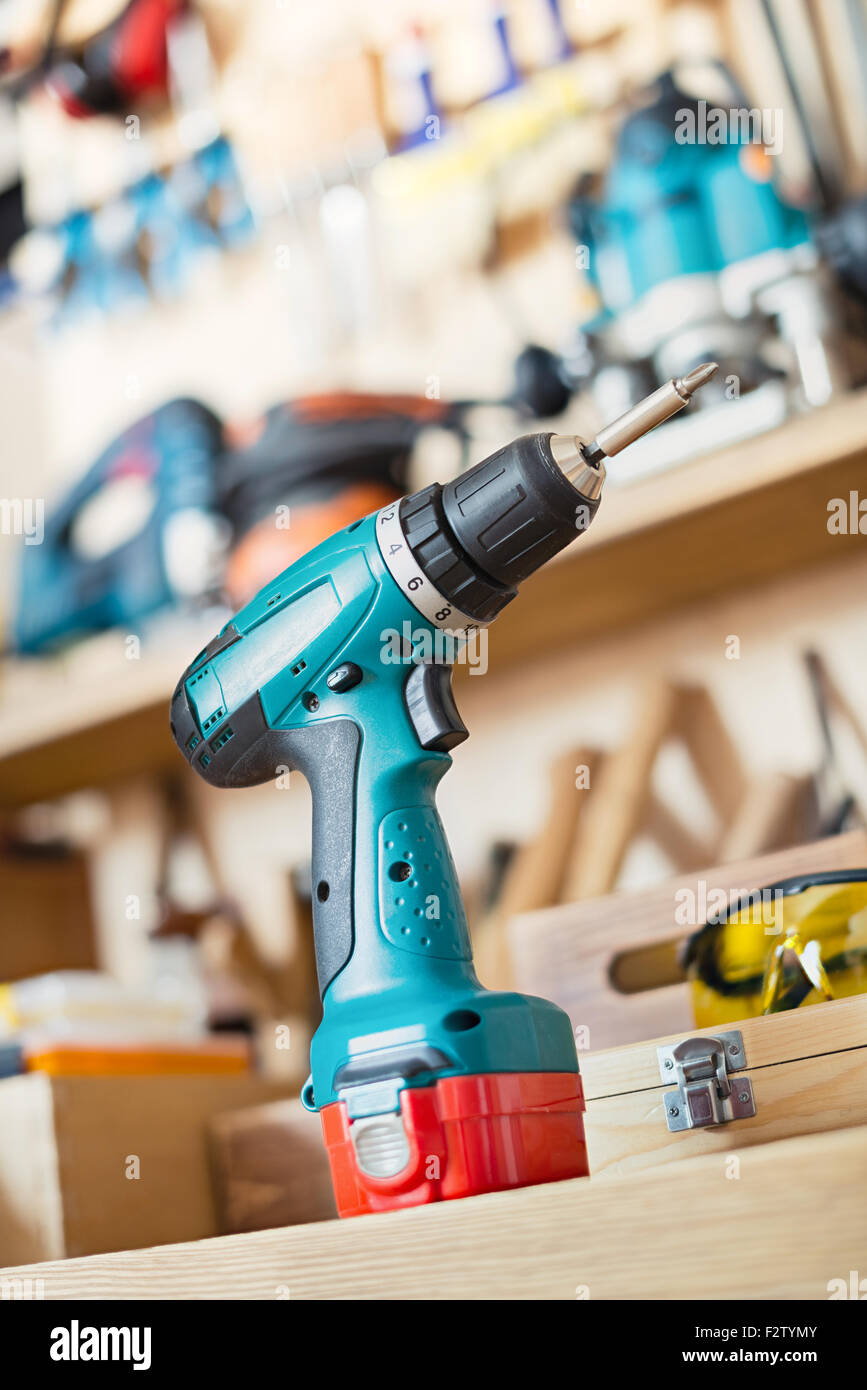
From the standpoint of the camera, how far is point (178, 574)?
3.60ft

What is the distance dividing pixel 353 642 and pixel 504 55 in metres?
0.77

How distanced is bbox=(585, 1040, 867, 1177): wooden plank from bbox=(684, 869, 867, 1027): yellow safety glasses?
7 cm

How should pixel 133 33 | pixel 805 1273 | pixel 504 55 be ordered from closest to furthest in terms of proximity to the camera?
pixel 805 1273 < pixel 504 55 < pixel 133 33

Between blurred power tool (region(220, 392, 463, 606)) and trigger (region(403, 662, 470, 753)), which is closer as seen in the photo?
trigger (region(403, 662, 470, 753))

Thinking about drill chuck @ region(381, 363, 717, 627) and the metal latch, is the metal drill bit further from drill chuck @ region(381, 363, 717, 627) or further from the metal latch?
the metal latch

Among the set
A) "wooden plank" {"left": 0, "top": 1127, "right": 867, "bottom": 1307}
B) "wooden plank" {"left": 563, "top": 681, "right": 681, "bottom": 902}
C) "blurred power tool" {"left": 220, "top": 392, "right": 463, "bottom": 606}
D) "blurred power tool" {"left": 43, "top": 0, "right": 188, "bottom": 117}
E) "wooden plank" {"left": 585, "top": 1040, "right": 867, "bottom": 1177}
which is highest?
"blurred power tool" {"left": 43, "top": 0, "right": 188, "bottom": 117}

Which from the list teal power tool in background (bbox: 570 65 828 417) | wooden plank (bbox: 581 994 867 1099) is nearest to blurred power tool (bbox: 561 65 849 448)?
teal power tool in background (bbox: 570 65 828 417)

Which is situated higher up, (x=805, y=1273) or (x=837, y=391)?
(x=837, y=391)

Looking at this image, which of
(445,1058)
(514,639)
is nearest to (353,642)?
(445,1058)

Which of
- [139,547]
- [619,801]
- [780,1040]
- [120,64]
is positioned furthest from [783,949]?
[120,64]

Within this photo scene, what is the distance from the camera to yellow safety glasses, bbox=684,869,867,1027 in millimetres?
655

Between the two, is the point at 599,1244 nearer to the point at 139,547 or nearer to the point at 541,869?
the point at 541,869
